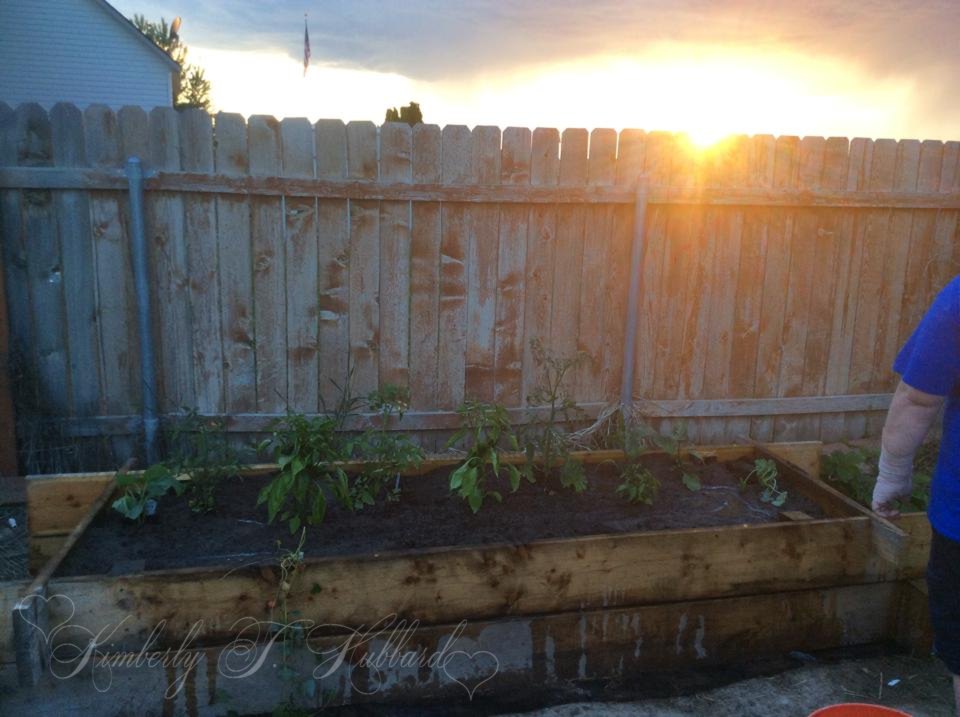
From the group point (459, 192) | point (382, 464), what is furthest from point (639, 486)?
point (459, 192)

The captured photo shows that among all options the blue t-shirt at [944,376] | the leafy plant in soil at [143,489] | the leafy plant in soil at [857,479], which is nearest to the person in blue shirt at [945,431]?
the blue t-shirt at [944,376]

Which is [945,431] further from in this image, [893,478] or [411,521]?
[411,521]

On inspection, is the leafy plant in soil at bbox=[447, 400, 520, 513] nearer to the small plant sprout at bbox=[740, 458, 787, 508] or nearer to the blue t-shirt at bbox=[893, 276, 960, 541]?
the small plant sprout at bbox=[740, 458, 787, 508]

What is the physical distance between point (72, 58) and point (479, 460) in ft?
73.2

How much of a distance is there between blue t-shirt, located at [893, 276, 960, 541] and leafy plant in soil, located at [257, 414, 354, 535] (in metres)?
2.21

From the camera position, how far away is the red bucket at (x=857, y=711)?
2303 mm

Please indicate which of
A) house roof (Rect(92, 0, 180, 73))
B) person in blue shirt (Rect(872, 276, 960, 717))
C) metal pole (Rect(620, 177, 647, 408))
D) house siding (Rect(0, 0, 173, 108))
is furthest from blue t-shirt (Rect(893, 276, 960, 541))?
house roof (Rect(92, 0, 180, 73))

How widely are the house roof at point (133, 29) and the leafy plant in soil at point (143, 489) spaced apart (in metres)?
22.0

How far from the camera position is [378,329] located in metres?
4.99

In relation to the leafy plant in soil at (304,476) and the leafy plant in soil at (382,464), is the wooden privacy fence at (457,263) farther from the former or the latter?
the leafy plant in soil at (304,476)

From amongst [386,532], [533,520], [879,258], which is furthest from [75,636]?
[879,258]

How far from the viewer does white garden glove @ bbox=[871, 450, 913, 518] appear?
100 inches

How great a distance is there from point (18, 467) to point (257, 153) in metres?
2.23

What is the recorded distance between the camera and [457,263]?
5027mm
